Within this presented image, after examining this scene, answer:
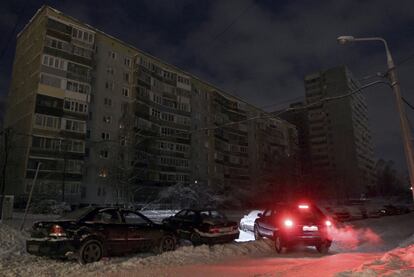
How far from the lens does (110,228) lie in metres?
11.4

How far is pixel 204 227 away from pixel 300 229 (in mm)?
3641

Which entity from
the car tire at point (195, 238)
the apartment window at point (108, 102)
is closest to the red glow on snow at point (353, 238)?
the car tire at point (195, 238)

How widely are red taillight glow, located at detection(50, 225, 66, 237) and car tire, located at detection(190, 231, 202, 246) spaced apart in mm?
5824

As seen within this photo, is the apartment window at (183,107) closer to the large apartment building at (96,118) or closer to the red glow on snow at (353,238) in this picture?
the large apartment building at (96,118)

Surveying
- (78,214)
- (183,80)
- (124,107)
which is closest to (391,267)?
(78,214)

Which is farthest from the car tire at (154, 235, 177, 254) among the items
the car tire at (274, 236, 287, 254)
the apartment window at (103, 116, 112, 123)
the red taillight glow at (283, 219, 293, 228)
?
the apartment window at (103, 116, 112, 123)

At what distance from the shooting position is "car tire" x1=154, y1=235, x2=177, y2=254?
12898mm

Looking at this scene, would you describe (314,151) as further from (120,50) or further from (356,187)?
(120,50)

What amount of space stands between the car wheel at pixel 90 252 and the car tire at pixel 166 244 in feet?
8.03

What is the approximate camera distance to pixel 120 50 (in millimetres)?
53750

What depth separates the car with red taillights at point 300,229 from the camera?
45.6 feet

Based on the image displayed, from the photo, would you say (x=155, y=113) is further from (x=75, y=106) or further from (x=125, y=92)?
(x=75, y=106)

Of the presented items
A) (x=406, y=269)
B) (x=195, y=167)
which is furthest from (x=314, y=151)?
(x=406, y=269)

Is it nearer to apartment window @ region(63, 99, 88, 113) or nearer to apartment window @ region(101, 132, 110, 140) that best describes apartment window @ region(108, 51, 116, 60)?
apartment window @ region(63, 99, 88, 113)
